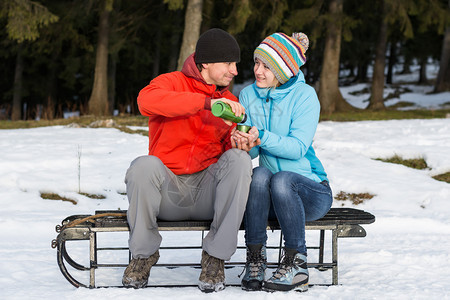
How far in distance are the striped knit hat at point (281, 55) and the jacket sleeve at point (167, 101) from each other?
0.57 m

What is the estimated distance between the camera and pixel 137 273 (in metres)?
3.50

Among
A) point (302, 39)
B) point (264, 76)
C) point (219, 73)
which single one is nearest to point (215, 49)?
point (219, 73)

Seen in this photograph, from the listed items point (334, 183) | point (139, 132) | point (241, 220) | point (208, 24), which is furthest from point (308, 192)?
point (208, 24)

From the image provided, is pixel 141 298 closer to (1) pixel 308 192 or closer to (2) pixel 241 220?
(2) pixel 241 220

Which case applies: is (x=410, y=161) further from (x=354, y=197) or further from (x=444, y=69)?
(x=444, y=69)

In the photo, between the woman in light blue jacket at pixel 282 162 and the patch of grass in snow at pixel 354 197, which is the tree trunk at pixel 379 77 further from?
the woman in light blue jacket at pixel 282 162

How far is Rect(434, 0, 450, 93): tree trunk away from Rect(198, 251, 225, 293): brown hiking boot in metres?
25.1

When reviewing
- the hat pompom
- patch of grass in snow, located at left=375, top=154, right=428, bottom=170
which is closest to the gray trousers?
the hat pompom

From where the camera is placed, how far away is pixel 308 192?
143 inches

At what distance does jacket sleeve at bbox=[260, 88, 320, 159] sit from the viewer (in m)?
3.58

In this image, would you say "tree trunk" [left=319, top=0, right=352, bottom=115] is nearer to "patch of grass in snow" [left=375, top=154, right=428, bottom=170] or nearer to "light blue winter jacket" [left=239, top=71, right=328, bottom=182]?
"patch of grass in snow" [left=375, top=154, right=428, bottom=170]

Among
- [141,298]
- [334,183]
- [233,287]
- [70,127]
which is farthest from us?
[70,127]

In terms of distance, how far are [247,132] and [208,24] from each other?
1424 cm

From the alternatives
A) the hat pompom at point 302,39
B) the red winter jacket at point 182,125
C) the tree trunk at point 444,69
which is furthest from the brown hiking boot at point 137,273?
the tree trunk at point 444,69
